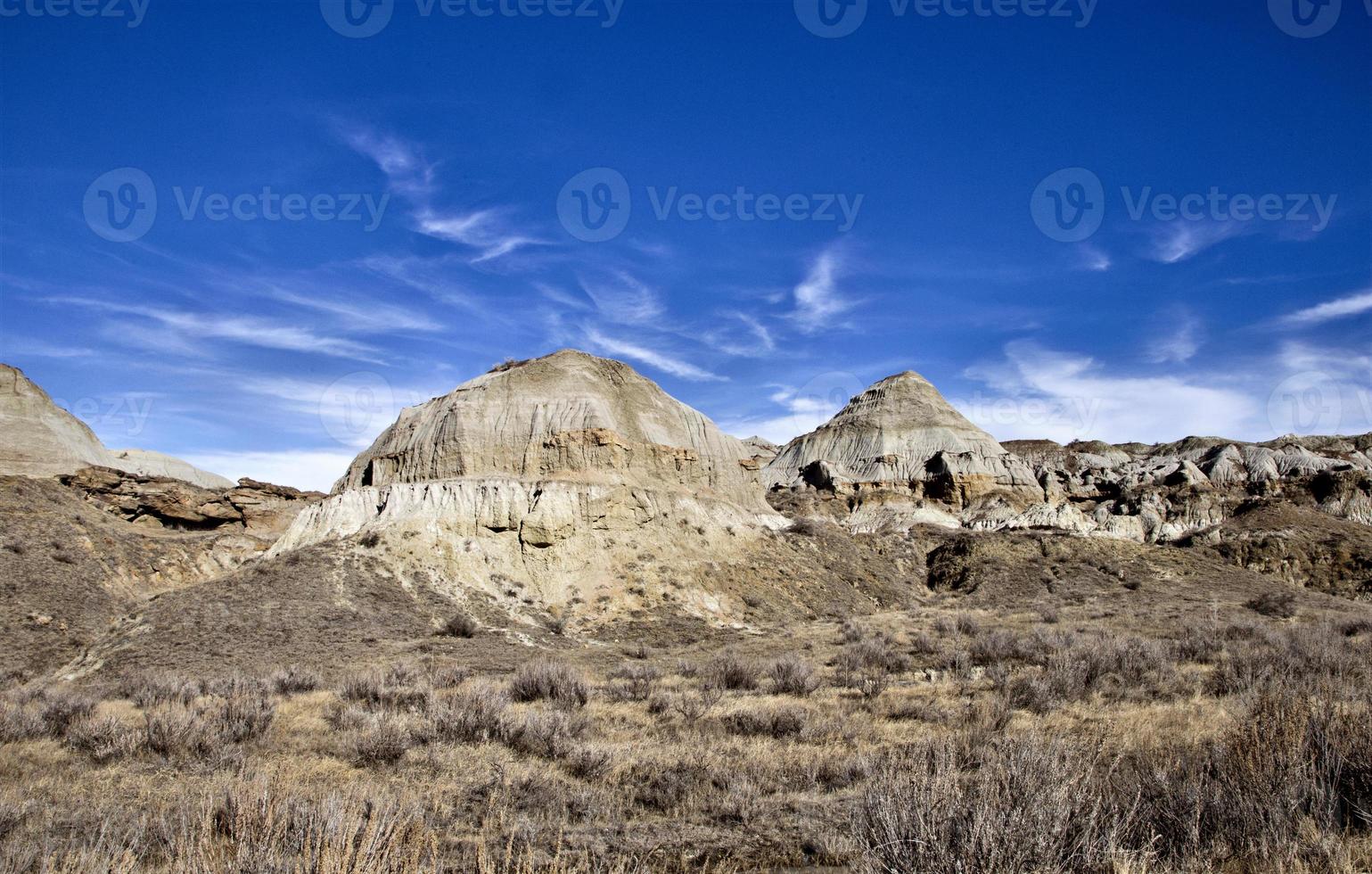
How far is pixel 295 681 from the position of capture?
47.1 ft

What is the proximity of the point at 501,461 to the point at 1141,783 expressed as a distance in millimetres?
28988

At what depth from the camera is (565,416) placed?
34000 millimetres

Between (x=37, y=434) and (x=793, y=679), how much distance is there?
4509cm

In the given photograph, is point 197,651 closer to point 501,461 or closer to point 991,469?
point 501,461

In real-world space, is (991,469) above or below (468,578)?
above

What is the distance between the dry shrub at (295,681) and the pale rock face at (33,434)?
3260 cm

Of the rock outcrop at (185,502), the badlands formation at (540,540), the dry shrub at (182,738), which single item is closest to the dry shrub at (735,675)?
the dry shrub at (182,738)

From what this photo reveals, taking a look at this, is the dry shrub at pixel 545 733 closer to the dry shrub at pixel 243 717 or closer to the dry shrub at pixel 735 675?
the dry shrub at pixel 243 717

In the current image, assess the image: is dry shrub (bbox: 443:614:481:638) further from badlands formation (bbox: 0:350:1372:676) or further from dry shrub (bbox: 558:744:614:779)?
dry shrub (bbox: 558:744:614:779)

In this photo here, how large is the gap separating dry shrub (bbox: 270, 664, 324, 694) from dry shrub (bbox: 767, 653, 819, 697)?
332 inches

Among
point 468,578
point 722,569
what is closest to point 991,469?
point 722,569

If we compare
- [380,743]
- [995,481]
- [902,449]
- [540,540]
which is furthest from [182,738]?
[902,449]

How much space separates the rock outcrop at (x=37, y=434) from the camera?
127 feet

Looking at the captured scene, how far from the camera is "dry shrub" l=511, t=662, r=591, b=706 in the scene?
491 inches
